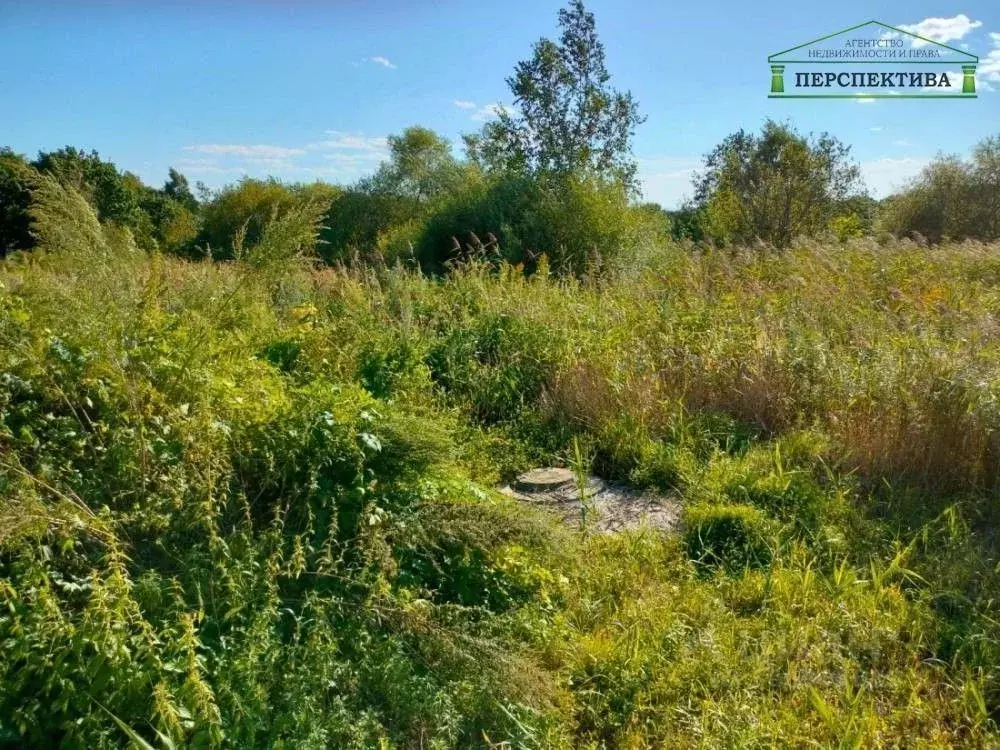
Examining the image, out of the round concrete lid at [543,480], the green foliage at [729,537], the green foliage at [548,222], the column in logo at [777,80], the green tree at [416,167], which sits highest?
the green tree at [416,167]

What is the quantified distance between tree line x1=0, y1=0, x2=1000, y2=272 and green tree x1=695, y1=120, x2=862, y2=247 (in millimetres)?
33

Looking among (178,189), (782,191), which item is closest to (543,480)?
(782,191)

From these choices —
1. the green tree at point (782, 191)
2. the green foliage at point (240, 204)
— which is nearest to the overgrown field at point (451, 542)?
the green tree at point (782, 191)

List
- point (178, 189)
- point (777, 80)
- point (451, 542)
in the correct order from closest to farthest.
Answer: point (451, 542) → point (777, 80) → point (178, 189)

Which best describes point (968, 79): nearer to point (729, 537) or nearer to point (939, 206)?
point (729, 537)

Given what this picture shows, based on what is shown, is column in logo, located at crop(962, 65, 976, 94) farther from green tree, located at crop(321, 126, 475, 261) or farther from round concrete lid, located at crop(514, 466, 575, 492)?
green tree, located at crop(321, 126, 475, 261)

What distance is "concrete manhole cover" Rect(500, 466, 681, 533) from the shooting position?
3.87 m

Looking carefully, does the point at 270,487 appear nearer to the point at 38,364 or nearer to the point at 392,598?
the point at 392,598

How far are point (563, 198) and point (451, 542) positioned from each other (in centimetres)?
1024

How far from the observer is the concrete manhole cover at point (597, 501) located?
387 cm

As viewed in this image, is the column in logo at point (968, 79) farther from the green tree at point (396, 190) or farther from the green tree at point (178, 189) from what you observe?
the green tree at point (178, 189)

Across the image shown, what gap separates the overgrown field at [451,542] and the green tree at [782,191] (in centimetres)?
1259

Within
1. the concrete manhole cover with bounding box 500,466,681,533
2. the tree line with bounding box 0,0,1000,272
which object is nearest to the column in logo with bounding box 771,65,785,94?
the tree line with bounding box 0,0,1000,272

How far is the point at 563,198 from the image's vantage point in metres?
12.3
